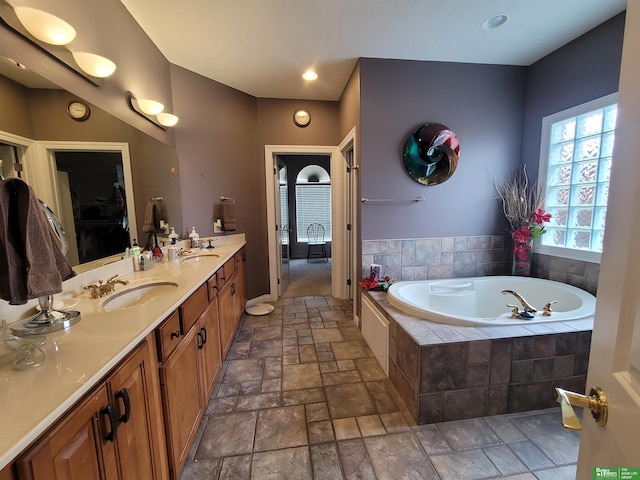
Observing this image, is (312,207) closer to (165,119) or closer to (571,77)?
(165,119)

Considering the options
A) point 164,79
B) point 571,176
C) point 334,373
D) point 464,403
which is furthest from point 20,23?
point 571,176

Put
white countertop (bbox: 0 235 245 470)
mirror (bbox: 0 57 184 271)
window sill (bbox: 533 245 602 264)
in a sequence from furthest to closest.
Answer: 1. window sill (bbox: 533 245 602 264)
2. mirror (bbox: 0 57 184 271)
3. white countertop (bbox: 0 235 245 470)

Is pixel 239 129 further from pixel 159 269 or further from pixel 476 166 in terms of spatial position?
pixel 476 166

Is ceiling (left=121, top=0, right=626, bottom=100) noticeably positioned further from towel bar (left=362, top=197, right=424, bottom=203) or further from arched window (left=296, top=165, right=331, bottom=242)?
arched window (left=296, top=165, right=331, bottom=242)

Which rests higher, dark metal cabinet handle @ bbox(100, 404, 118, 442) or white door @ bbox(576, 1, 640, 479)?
white door @ bbox(576, 1, 640, 479)

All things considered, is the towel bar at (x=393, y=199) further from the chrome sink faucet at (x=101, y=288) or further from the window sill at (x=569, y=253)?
the chrome sink faucet at (x=101, y=288)

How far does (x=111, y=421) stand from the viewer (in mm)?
808

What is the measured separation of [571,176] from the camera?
2.36m

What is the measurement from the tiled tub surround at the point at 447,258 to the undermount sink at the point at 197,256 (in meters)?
1.41

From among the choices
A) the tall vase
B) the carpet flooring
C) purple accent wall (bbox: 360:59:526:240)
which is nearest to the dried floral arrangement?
the tall vase

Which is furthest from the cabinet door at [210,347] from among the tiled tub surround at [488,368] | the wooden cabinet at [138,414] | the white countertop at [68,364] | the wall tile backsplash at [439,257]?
the wall tile backsplash at [439,257]

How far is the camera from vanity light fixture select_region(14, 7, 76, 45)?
45.9 inches

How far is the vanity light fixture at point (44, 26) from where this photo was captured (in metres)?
1.17

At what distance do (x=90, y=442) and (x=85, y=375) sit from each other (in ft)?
0.65
